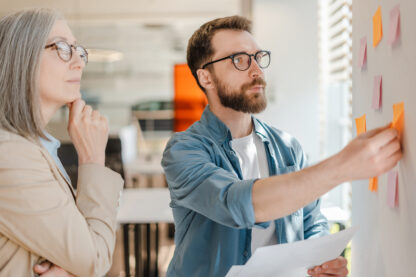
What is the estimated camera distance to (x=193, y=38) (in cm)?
175

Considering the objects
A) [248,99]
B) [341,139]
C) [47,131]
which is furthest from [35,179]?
[341,139]

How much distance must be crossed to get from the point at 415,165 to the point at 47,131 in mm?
994

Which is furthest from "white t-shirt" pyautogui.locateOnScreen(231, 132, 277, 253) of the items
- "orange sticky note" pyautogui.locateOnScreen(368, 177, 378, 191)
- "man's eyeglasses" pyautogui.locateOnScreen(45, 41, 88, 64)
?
"man's eyeglasses" pyautogui.locateOnScreen(45, 41, 88, 64)

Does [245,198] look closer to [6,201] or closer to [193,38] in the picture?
[6,201]

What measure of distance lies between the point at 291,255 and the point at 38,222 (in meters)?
0.58

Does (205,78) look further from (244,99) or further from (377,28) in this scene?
(377,28)

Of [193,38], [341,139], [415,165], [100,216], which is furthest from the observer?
[341,139]

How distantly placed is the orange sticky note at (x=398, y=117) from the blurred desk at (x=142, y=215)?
7.41 feet

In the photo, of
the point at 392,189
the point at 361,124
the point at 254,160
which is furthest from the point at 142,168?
the point at 392,189

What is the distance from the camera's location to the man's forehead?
5.18 feet

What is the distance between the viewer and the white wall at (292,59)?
4773mm

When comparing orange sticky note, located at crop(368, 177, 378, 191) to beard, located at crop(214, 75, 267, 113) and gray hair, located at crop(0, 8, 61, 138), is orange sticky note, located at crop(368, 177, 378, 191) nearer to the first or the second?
beard, located at crop(214, 75, 267, 113)

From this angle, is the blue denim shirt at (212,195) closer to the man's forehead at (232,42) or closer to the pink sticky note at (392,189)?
the man's forehead at (232,42)

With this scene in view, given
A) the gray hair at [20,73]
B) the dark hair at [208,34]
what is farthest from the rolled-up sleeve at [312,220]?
the gray hair at [20,73]
